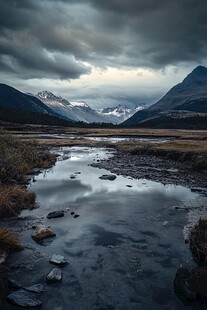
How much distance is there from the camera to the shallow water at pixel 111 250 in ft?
40.0

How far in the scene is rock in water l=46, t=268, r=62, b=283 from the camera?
13.1 m

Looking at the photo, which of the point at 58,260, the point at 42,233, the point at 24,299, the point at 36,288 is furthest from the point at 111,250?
the point at 24,299

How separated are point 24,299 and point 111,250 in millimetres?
5849

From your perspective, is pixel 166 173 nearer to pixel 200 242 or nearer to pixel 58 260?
pixel 200 242

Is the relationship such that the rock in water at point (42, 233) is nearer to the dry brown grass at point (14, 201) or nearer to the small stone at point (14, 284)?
the dry brown grass at point (14, 201)

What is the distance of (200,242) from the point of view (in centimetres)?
1591

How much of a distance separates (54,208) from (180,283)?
1376 cm

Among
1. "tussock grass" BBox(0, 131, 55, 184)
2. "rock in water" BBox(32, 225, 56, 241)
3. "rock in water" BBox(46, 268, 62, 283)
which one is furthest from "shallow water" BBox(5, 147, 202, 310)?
"tussock grass" BBox(0, 131, 55, 184)

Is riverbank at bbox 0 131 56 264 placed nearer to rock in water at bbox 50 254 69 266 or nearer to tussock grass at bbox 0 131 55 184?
tussock grass at bbox 0 131 55 184

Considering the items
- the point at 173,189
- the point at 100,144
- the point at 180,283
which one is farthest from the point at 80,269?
the point at 100,144

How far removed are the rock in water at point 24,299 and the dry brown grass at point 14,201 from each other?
33.5 ft

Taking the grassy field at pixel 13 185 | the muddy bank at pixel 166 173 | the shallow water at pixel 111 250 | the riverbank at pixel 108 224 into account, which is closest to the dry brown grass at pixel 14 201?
the grassy field at pixel 13 185

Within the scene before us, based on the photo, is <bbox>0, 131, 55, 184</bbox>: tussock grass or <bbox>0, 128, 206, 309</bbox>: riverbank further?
<bbox>0, 131, 55, 184</bbox>: tussock grass

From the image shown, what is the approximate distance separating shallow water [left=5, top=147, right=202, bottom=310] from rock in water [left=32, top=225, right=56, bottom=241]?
39 centimetres
